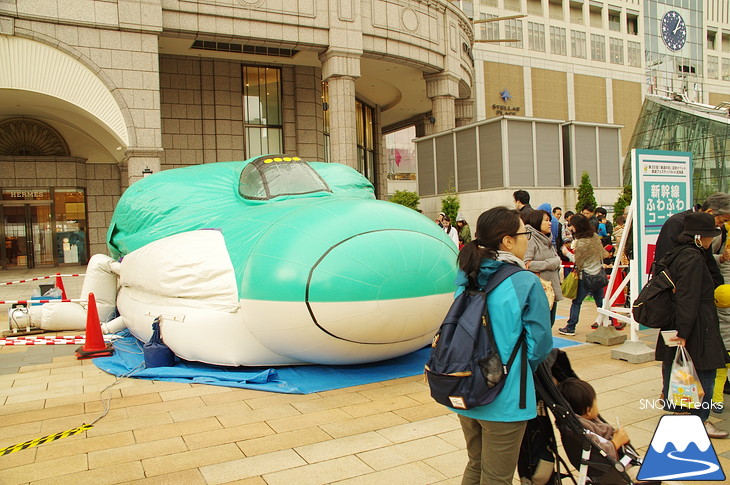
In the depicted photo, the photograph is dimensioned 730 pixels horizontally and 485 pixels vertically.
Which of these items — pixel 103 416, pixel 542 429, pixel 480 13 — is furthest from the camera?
pixel 480 13

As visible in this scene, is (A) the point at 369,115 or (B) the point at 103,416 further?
(A) the point at 369,115

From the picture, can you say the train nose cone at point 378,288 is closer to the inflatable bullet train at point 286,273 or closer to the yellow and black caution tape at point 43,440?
the inflatable bullet train at point 286,273

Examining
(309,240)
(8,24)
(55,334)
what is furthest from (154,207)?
(8,24)

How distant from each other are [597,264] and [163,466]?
613 cm

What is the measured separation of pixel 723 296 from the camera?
459 centimetres

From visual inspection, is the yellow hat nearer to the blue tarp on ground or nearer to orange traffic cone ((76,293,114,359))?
the blue tarp on ground

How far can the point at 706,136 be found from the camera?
34.2 m

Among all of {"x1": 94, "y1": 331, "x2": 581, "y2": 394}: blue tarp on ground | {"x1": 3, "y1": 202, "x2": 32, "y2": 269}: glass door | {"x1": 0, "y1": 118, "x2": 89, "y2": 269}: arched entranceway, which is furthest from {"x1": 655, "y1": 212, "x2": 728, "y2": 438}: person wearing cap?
{"x1": 3, "y1": 202, "x2": 32, "y2": 269}: glass door

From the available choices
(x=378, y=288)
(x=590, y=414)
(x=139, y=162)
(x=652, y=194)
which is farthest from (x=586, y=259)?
(x=139, y=162)

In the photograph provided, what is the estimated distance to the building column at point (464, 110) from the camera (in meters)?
33.8

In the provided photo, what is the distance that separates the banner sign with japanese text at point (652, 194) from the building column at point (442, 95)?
18.2 meters

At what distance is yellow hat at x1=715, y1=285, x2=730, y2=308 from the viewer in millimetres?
4578

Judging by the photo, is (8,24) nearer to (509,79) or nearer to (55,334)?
(55,334)

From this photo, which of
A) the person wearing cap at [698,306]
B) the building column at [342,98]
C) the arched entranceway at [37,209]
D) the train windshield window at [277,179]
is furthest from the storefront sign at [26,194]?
the person wearing cap at [698,306]
